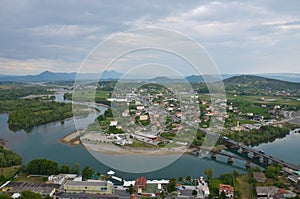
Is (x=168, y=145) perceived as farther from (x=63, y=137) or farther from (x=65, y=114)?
(x=65, y=114)

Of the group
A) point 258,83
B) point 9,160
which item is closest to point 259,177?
point 9,160

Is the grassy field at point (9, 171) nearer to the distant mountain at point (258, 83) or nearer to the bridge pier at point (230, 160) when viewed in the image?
the bridge pier at point (230, 160)

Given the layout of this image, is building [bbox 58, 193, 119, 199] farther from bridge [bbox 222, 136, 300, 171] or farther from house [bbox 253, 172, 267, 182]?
bridge [bbox 222, 136, 300, 171]

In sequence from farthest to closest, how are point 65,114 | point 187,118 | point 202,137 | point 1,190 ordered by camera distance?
point 65,114 → point 187,118 → point 202,137 → point 1,190

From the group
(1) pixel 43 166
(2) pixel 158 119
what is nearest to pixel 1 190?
(1) pixel 43 166

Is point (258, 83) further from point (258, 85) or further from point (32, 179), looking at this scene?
point (32, 179)

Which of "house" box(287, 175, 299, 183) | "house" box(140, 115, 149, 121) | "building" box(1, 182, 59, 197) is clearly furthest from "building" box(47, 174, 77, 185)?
"house" box(140, 115, 149, 121)
